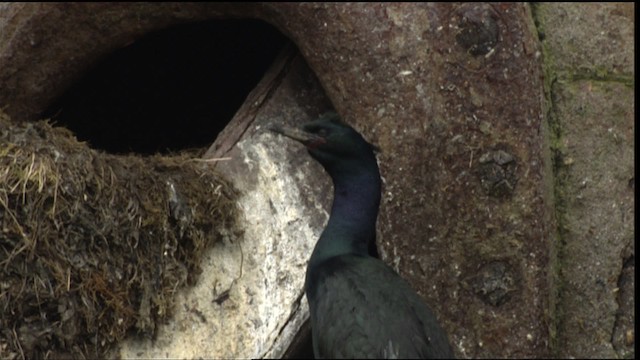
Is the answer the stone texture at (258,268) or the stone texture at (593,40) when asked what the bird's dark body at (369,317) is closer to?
the stone texture at (258,268)

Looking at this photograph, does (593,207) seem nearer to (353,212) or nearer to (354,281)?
(353,212)

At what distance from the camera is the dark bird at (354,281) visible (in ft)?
18.7

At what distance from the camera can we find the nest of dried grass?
6582 mm

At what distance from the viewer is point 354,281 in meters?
5.90

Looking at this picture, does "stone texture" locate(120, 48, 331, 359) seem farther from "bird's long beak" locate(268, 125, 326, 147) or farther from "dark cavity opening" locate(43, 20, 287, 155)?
"dark cavity opening" locate(43, 20, 287, 155)

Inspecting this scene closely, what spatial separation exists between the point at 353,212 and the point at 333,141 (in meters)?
0.28

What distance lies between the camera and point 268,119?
706 centimetres

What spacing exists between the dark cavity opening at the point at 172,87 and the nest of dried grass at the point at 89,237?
1286mm

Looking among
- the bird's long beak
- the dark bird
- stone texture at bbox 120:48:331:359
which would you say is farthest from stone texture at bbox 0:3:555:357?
the bird's long beak

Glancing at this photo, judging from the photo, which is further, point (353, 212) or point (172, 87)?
point (172, 87)

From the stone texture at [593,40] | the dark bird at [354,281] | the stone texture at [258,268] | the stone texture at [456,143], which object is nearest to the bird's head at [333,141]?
the dark bird at [354,281]

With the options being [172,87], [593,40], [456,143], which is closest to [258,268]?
[456,143]

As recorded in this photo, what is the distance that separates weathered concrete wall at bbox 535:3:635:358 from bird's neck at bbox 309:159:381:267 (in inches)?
29.6

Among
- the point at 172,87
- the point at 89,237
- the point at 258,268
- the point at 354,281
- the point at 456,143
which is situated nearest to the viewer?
the point at 354,281
